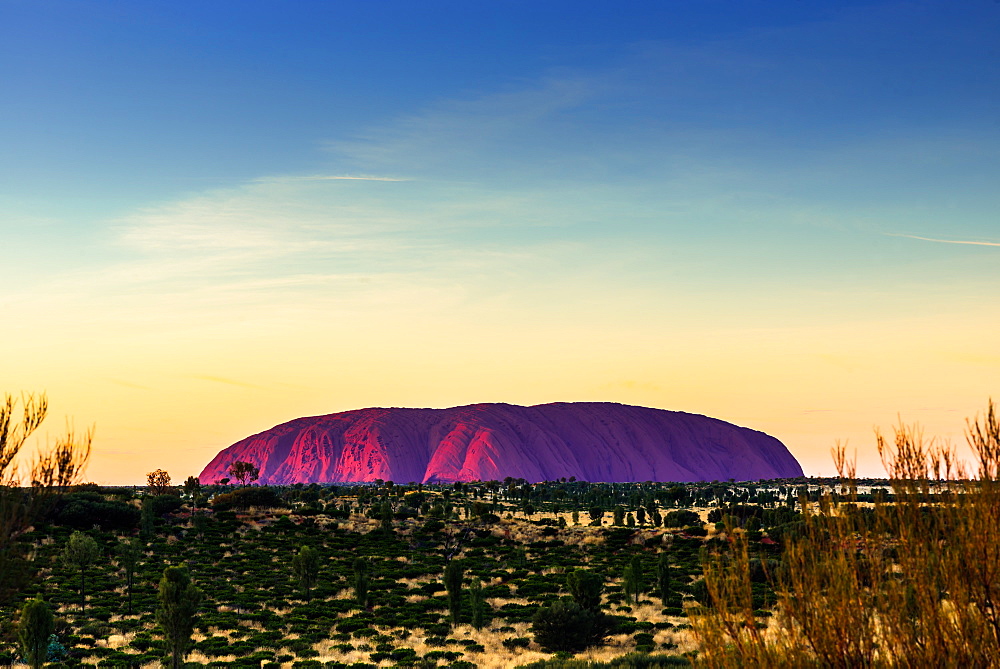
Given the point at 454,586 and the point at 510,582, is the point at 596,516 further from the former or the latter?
the point at 454,586

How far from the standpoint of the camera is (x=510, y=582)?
50781 millimetres

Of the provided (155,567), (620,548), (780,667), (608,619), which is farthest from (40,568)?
(780,667)

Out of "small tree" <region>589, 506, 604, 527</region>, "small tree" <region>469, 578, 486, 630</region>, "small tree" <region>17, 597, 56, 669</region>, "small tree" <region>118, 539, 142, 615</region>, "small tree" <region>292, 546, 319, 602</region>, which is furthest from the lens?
"small tree" <region>589, 506, 604, 527</region>

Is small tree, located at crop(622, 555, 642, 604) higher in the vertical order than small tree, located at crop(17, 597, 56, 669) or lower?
lower

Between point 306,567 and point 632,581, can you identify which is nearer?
point 632,581

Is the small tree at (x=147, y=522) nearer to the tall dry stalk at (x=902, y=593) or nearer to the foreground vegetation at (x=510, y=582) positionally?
the foreground vegetation at (x=510, y=582)

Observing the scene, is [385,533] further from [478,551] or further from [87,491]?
[87,491]

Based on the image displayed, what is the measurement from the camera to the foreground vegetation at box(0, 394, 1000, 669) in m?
9.34

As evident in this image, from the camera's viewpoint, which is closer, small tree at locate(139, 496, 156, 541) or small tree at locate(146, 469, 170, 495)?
small tree at locate(139, 496, 156, 541)

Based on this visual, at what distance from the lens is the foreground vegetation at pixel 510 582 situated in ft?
30.7

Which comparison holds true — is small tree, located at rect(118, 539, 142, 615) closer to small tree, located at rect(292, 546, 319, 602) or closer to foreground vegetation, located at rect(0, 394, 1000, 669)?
foreground vegetation, located at rect(0, 394, 1000, 669)

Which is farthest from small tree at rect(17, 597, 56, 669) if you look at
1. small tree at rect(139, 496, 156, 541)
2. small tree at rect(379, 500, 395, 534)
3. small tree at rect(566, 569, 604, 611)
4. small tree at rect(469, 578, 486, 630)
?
small tree at rect(379, 500, 395, 534)

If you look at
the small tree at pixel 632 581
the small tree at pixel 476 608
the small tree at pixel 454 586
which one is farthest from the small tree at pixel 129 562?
the small tree at pixel 632 581

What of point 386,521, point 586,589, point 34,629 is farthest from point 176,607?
point 386,521
